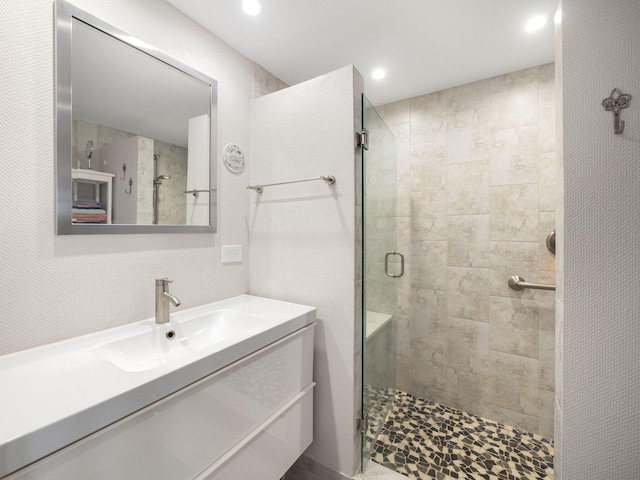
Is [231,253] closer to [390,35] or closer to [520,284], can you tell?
[390,35]

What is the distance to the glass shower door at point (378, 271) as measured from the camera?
5.18 ft

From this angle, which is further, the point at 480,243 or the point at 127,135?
the point at 480,243

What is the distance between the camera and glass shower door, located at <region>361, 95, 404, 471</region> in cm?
158

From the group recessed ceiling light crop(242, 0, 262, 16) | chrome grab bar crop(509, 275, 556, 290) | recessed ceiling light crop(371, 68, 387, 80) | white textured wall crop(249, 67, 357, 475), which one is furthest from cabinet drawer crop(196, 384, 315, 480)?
recessed ceiling light crop(371, 68, 387, 80)

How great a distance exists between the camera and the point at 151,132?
135 centimetres

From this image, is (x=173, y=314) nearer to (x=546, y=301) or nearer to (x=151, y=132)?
(x=151, y=132)

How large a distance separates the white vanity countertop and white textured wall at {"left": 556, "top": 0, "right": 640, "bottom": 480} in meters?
1.10

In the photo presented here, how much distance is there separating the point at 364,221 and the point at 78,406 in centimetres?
129

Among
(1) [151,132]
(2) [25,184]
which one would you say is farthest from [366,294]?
(2) [25,184]

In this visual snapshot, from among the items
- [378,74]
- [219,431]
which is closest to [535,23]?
[378,74]

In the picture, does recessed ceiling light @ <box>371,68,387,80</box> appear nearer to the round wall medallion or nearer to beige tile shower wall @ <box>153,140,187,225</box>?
the round wall medallion

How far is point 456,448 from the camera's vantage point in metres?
1.76

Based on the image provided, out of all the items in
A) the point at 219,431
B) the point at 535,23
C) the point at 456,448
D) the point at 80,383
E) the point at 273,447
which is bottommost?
the point at 456,448

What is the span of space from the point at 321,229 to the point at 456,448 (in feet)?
5.35
